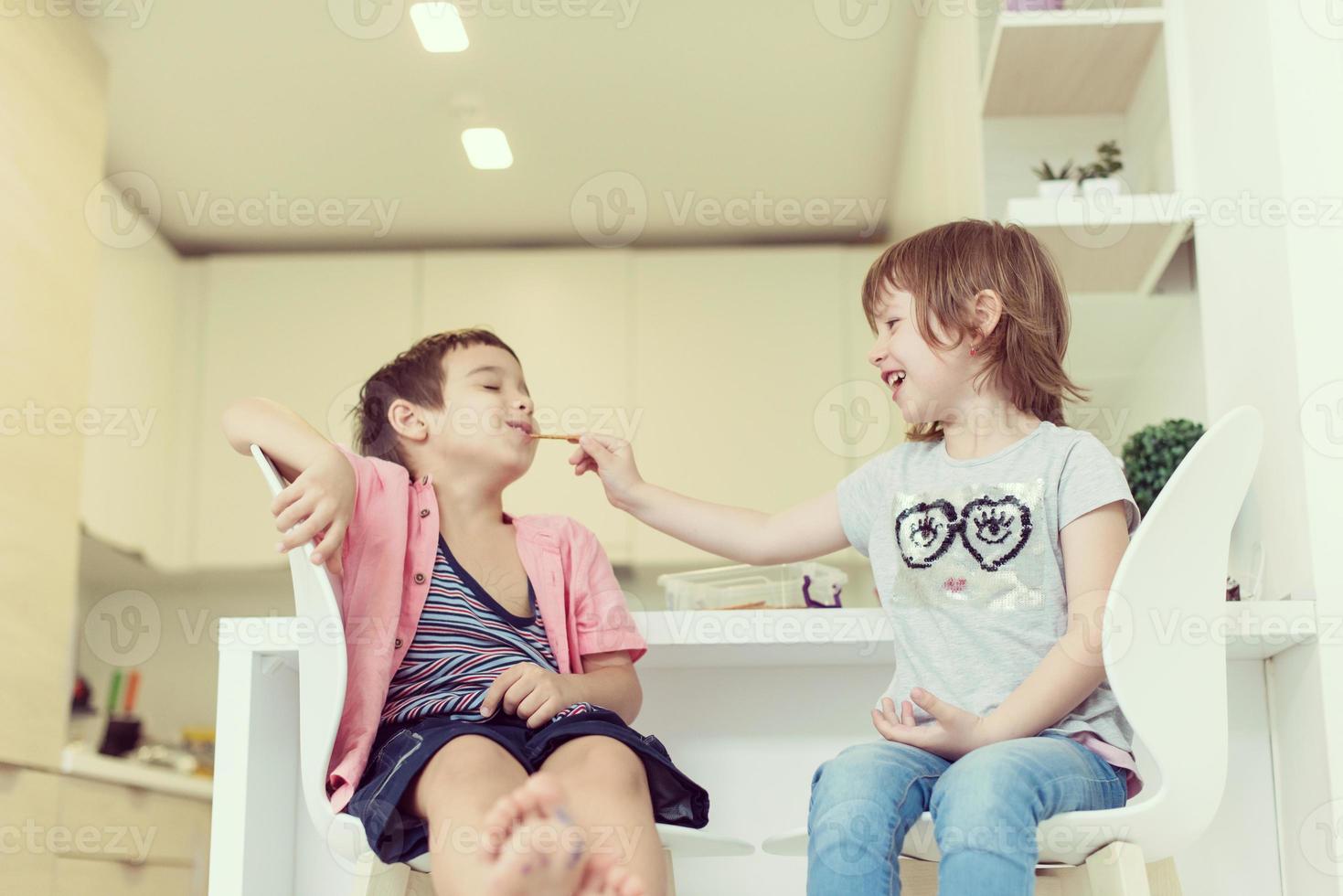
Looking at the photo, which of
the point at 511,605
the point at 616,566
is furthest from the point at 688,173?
the point at 511,605

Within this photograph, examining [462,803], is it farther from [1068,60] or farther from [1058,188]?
[1068,60]

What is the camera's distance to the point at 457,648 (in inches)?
43.6

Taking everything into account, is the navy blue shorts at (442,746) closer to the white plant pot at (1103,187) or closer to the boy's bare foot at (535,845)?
the boy's bare foot at (535,845)

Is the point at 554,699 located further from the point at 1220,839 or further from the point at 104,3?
the point at 104,3

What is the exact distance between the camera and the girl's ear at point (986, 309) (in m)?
1.12

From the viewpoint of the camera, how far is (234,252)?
129 inches

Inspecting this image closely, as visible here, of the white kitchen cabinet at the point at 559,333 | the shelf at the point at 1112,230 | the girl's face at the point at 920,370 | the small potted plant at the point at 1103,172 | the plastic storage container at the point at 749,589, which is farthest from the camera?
the white kitchen cabinet at the point at 559,333

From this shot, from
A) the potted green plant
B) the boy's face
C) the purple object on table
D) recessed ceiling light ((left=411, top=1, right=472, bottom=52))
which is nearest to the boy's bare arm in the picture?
the boy's face

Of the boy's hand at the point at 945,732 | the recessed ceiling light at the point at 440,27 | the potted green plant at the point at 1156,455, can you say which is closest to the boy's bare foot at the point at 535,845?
the boy's hand at the point at 945,732

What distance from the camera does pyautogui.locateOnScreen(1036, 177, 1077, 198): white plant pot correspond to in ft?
5.66

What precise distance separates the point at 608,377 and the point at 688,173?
0.50 metres

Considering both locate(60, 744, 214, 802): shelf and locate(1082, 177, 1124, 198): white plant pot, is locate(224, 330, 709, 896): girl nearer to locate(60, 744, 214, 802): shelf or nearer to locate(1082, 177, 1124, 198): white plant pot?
locate(1082, 177, 1124, 198): white plant pot

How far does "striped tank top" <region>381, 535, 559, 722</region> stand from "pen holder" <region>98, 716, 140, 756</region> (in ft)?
6.41

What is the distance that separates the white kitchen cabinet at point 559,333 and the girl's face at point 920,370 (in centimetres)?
183
